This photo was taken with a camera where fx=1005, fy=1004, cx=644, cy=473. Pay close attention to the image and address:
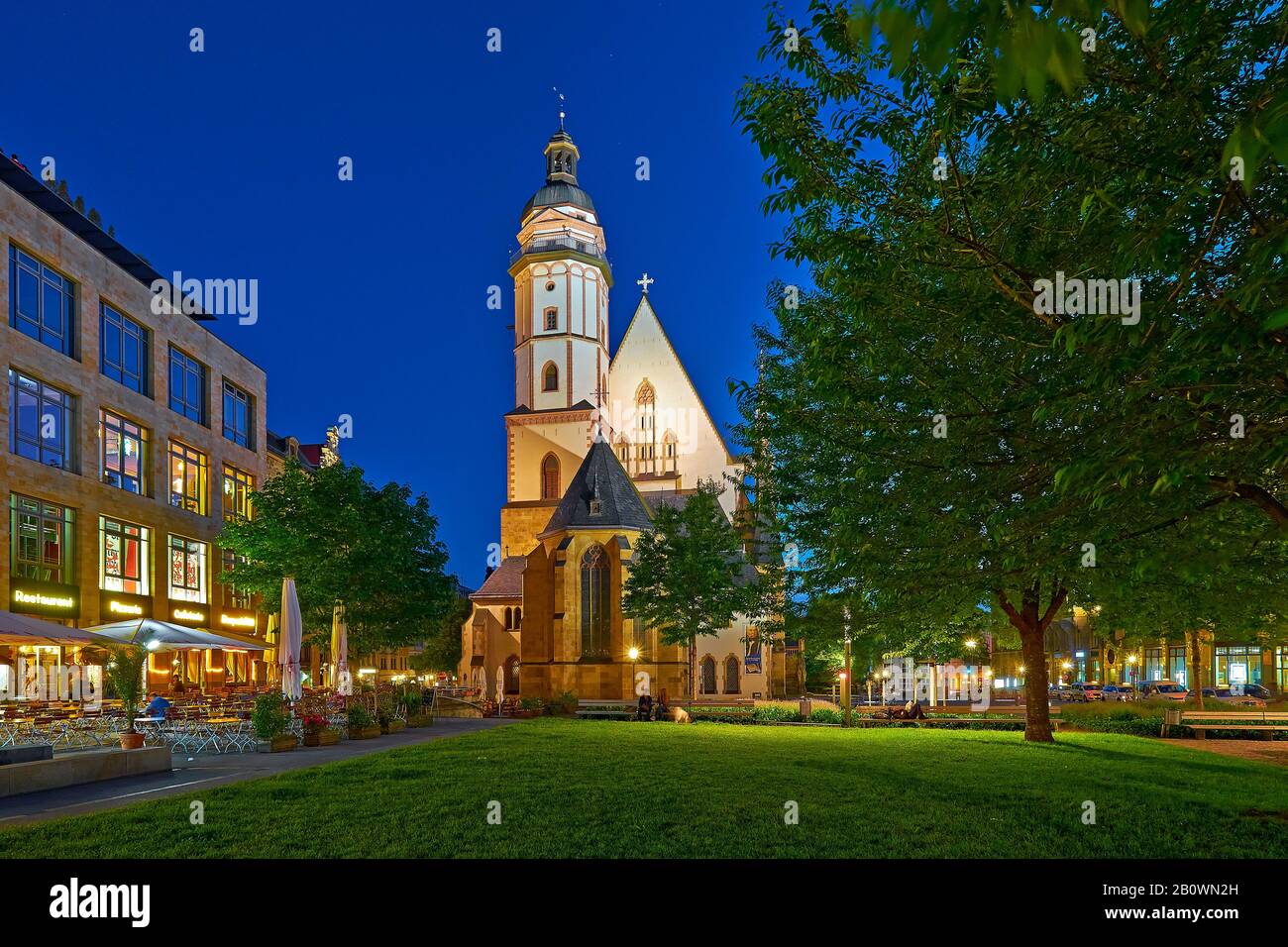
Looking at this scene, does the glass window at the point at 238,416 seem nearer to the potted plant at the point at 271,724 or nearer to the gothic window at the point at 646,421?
the gothic window at the point at 646,421

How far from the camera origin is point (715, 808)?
1173 cm

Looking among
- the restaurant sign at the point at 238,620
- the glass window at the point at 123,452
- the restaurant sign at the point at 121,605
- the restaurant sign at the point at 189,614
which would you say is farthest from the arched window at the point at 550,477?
the restaurant sign at the point at 121,605

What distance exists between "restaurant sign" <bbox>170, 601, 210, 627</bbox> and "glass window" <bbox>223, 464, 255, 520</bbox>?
4.69m

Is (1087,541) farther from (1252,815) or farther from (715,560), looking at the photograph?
(715,560)

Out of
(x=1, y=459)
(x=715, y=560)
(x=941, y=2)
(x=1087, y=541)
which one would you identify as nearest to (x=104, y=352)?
(x=1, y=459)

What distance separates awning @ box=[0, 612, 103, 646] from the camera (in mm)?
20127

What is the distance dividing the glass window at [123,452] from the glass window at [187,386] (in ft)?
12.5

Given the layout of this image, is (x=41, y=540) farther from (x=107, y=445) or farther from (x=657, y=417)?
(x=657, y=417)

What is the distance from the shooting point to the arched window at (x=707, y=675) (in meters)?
64.4

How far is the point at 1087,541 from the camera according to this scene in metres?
11.1

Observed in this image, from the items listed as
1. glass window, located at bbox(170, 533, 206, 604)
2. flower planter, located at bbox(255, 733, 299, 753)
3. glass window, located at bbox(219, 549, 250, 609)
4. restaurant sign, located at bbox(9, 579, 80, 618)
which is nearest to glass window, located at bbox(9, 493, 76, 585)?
restaurant sign, located at bbox(9, 579, 80, 618)

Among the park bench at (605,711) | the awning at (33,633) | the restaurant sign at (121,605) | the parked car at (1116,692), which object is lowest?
the parked car at (1116,692)

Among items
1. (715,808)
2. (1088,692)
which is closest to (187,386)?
(715,808)
